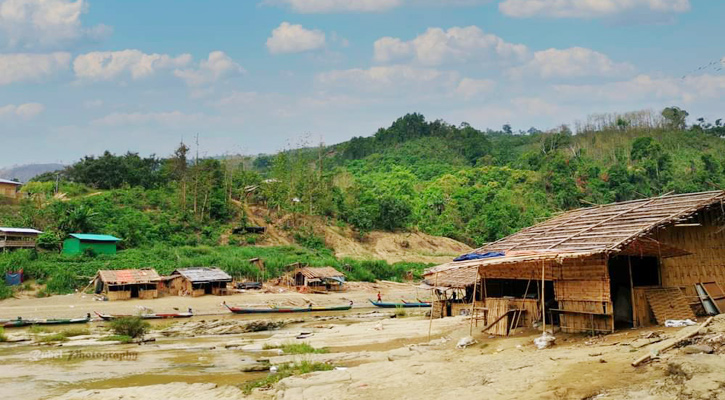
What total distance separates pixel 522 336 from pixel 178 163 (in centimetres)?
4895

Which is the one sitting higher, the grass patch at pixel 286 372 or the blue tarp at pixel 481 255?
the blue tarp at pixel 481 255

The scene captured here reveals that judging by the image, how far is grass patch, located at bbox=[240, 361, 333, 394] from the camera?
546 inches

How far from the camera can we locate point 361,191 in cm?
6391

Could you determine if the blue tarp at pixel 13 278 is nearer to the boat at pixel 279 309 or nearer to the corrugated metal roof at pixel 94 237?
the corrugated metal roof at pixel 94 237

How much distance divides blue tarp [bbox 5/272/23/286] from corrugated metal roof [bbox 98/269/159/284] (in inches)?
182

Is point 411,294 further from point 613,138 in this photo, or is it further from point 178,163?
point 613,138

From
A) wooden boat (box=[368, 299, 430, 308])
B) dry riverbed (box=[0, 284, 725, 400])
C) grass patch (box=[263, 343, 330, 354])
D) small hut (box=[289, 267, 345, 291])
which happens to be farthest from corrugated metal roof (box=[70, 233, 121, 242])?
grass patch (box=[263, 343, 330, 354])

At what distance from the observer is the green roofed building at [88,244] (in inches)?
1640

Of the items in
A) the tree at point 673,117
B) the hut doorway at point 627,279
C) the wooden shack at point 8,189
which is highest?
the tree at point 673,117

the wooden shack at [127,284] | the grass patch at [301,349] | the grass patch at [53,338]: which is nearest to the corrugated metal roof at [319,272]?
the wooden shack at [127,284]

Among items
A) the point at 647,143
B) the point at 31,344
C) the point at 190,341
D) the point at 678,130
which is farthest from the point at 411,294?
the point at 678,130

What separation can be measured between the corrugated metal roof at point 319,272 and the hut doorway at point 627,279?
91.7 feet

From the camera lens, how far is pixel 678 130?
89.2 meters

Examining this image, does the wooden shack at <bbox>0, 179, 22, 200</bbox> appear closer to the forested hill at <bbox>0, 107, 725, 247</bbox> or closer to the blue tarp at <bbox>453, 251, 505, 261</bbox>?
the forested hill at <bbox>0, 107, 725, 247</bbox>
